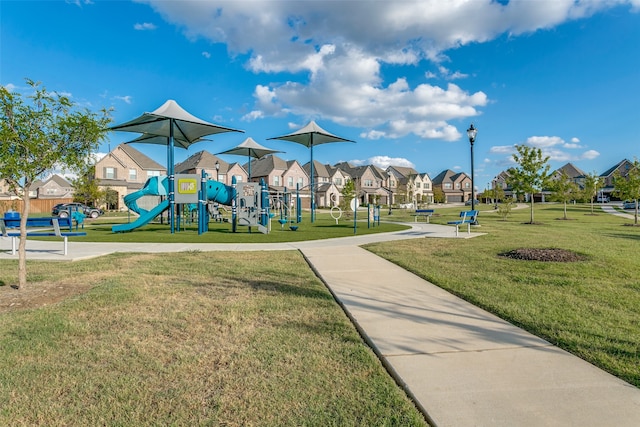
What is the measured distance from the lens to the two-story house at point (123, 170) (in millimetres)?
52081

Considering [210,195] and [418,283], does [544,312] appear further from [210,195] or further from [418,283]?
[210,195]

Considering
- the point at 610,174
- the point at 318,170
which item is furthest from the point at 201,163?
the point at 610,174

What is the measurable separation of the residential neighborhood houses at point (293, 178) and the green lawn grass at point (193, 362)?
2889 centimetres

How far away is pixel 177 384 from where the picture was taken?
10.1 ft

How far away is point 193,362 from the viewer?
11.4ft

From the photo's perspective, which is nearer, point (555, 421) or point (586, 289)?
point (555, 421)

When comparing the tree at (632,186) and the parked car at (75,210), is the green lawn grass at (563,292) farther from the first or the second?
the parked car at (75,210)

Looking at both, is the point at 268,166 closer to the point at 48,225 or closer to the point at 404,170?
the point at 404,170

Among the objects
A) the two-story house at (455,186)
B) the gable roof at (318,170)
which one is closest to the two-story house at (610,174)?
the two-story house at (455,186)

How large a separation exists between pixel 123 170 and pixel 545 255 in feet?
191

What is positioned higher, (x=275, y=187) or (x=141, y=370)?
(x=275, y=187)

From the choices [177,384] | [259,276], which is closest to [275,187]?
[259,276]

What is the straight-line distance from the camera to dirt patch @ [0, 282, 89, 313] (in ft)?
17.7

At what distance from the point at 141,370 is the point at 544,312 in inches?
187
